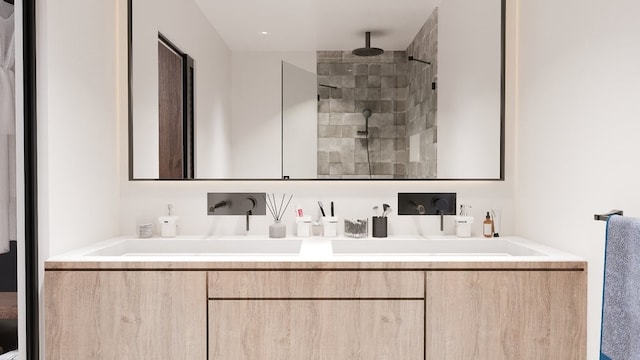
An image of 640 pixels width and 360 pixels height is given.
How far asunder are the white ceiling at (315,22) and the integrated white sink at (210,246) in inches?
35.8

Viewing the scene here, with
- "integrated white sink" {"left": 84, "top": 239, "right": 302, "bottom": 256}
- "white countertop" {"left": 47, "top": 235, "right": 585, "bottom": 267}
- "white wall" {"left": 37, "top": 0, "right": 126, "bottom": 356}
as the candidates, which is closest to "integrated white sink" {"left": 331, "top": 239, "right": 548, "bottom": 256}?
"white countertop" {"left": 47, "top": 235, "right": 585, "bottom": 267}

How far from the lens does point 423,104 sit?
2.11 metres

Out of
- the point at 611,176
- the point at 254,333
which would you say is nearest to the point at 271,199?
the point at 254,333

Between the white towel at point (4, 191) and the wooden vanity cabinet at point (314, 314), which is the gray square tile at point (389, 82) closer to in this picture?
the wooden vanity cabinet at point (314, 314)

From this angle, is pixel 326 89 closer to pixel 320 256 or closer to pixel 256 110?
pixel 256 110

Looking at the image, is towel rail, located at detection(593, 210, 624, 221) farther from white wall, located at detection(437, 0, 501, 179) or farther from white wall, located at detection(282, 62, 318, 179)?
white wall, located at detection(282, 62, 318, 179)

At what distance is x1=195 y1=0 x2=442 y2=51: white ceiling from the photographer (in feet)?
6.94

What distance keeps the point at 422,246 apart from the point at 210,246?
3.15 ft

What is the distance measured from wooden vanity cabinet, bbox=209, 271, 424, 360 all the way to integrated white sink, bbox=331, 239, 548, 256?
0.44 meters

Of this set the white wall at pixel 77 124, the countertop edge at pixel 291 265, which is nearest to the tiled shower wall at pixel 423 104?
the countertop edge at pixel 291 265

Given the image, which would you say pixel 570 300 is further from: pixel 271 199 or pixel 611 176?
pixel 271 199

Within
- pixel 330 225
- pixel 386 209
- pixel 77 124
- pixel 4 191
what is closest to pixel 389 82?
pixel 386 209

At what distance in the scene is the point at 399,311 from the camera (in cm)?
159

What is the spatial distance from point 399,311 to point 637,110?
969mm
